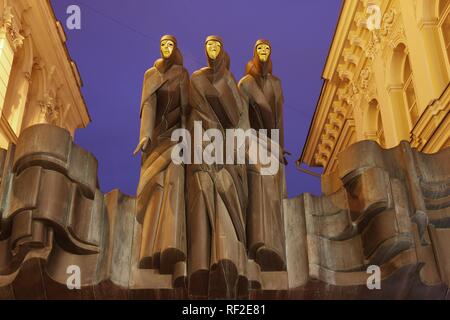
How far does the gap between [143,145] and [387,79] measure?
1140 centimetres

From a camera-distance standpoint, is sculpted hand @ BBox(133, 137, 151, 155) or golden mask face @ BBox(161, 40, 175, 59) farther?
golden mask face @ BBox(161, 40, 175, 59)

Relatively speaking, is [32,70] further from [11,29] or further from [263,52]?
[263,52]

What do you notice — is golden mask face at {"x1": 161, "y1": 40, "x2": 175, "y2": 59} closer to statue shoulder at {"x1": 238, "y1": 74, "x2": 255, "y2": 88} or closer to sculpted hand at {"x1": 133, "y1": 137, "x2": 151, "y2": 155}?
statue shoulder at {"x1": 238, "y1": 74, "x2": 255, "y2": 88}

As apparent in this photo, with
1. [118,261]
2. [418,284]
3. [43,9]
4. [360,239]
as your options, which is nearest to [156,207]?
[118,261]

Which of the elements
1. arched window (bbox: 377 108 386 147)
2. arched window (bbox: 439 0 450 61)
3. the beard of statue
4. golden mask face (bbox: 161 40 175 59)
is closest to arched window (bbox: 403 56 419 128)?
arched window (bbox: 439 0 450 61)

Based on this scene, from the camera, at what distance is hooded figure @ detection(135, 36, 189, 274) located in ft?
16.3

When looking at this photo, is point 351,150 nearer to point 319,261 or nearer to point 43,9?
point 319,261

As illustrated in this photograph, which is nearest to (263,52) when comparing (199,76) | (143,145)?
(199,76)

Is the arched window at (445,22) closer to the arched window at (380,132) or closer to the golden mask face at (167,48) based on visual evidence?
the arched window at (380,132)

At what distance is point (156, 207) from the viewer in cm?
522

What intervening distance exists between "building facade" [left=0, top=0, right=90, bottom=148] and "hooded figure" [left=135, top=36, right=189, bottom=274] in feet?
32.9

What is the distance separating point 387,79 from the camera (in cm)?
1563

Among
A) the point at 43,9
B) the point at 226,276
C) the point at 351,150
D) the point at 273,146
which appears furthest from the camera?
the point at 43,9

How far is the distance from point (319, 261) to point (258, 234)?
574 mm
